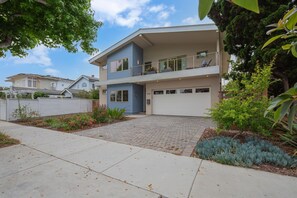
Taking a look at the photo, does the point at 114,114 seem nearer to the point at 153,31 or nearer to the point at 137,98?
the point at 137,98

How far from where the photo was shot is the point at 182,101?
13.2 meters

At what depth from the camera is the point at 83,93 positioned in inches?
952

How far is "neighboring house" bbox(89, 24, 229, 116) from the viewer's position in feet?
39.1

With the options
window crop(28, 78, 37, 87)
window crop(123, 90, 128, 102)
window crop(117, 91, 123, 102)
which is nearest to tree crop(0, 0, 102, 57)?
window crop(123, 90, 128, 102)

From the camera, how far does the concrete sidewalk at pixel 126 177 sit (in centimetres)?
270

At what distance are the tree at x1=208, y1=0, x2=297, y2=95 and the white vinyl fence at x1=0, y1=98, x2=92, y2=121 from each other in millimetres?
14320

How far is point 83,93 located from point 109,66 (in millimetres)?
9498

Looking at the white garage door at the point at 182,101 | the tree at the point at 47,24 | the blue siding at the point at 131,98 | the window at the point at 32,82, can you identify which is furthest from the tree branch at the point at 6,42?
the window at the point at 32,82

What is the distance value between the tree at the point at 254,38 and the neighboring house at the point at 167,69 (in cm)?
352

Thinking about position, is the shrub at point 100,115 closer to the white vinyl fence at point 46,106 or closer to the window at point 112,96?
the window at point 112,96

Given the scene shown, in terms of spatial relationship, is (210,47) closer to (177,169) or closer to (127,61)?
(127,61)

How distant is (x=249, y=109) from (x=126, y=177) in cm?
429

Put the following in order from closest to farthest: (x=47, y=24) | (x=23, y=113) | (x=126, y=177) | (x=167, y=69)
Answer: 1. (x=126, y=177)
2. (x=47, y=24)
3. (x=23, y=113)
4. (x=167, y=69)

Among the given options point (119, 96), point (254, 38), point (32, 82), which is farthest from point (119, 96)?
point (32, 82)
